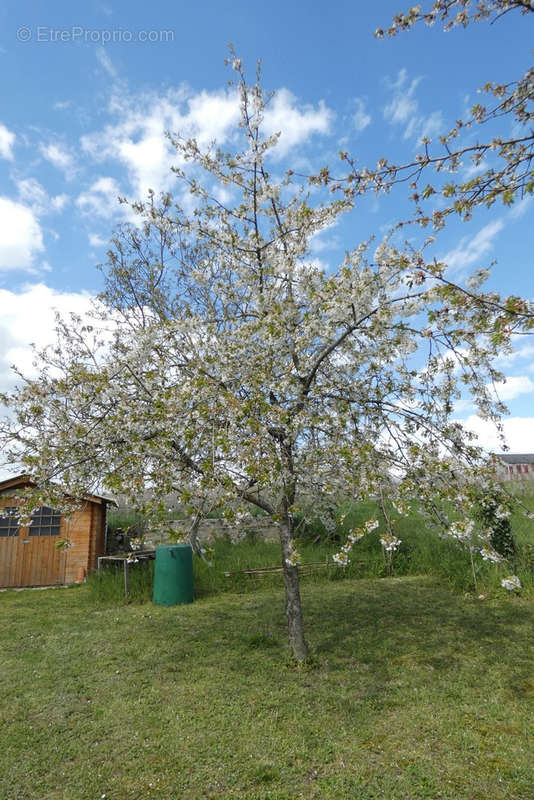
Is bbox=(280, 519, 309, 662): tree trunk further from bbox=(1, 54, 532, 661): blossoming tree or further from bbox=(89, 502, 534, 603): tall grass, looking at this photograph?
bbox=(89, 502, 534, 603): tall grass

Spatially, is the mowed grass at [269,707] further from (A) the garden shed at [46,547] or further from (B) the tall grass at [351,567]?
(A) the garden shed at [46,547]

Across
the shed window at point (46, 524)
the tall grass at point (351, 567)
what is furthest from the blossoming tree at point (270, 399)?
the shed window at point (46, 524)

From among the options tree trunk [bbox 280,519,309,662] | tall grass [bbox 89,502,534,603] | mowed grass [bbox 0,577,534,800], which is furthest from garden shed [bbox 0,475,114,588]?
tree trunk [bbox 280,519,309,662]

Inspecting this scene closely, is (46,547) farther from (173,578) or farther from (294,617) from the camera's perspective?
(294,617)

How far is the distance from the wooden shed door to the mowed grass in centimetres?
534

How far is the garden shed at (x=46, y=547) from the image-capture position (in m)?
14.1

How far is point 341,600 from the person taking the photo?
10.3 m

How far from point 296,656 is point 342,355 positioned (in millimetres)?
4572

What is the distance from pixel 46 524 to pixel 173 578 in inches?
246

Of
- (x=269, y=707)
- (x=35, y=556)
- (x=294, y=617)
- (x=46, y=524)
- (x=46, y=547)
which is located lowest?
(x=269, y=707)

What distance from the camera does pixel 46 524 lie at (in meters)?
14.6

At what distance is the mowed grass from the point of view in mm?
4113

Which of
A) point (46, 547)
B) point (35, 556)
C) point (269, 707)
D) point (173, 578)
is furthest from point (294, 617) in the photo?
point (35, 556)

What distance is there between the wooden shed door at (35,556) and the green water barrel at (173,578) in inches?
207
